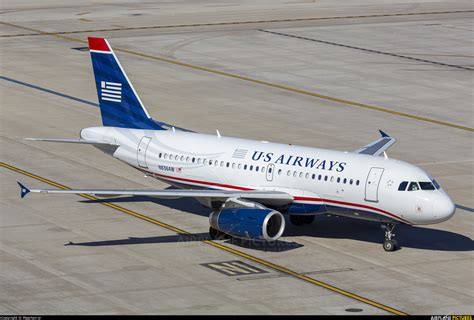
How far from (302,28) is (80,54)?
82.4 ft

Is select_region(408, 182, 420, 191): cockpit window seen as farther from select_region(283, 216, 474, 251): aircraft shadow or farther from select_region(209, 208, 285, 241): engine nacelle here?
select_region(209, 208, 285, 241): engine nacelle

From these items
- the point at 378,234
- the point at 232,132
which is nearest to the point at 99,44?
the point at 232,132

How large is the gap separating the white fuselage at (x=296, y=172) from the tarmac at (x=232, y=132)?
1866 mm

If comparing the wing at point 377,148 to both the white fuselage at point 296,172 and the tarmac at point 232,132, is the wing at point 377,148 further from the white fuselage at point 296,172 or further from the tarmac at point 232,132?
the white fuselage at point 296,172

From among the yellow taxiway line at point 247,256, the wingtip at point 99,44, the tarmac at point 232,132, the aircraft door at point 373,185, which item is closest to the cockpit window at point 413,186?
the aircraft door at point 373,185

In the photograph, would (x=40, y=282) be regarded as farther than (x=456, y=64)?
No

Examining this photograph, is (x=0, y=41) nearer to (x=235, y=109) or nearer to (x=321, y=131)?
(x=235, y=109)

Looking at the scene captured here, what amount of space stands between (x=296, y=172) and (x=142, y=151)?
826 centimetres

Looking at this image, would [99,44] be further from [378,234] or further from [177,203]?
[378,234]

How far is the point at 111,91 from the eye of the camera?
176 ft

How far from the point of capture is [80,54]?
92562mm

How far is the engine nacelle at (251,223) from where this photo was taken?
1732 inches

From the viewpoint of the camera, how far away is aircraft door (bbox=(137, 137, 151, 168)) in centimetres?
5084

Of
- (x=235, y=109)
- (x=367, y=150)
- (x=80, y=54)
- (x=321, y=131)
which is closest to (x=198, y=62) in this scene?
(x=80, y=54)
